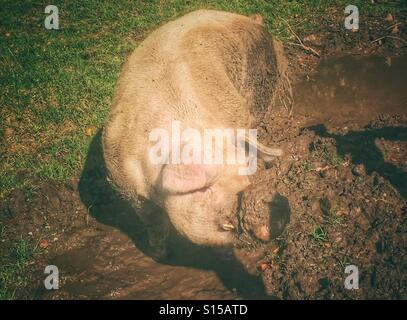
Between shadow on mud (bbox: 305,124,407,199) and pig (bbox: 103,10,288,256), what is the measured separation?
1.22m

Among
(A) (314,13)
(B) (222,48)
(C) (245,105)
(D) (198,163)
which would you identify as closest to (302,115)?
(C) (245,105)

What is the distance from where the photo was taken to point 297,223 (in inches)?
174

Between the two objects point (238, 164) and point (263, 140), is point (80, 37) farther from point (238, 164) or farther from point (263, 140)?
point (238, 164)

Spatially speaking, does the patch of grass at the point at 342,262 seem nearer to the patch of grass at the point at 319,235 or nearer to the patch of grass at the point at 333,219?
the patch of grass at the point at 319,235

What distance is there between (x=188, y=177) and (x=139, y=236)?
2087 mm

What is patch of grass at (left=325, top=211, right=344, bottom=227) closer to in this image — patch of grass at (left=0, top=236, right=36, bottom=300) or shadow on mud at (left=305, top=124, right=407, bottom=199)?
shadow on mud at (left=305, top=124, right=407, bottom=199)

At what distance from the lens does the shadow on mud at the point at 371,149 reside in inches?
179

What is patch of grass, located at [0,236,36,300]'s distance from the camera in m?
4.48

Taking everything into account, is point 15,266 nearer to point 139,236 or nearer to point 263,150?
point 139,236

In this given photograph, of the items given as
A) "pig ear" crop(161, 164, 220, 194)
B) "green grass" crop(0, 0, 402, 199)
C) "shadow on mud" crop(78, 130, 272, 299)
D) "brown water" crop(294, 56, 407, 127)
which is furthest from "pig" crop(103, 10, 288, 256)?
"green grass" crop(0, 0, 402, 199)

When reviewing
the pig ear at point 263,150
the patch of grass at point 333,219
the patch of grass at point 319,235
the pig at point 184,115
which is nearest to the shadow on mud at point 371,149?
the patch of grass at point 333,219

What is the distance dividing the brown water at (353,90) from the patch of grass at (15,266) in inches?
158

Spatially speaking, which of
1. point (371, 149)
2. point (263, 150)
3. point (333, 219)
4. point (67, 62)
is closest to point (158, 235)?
point (263, 150)
